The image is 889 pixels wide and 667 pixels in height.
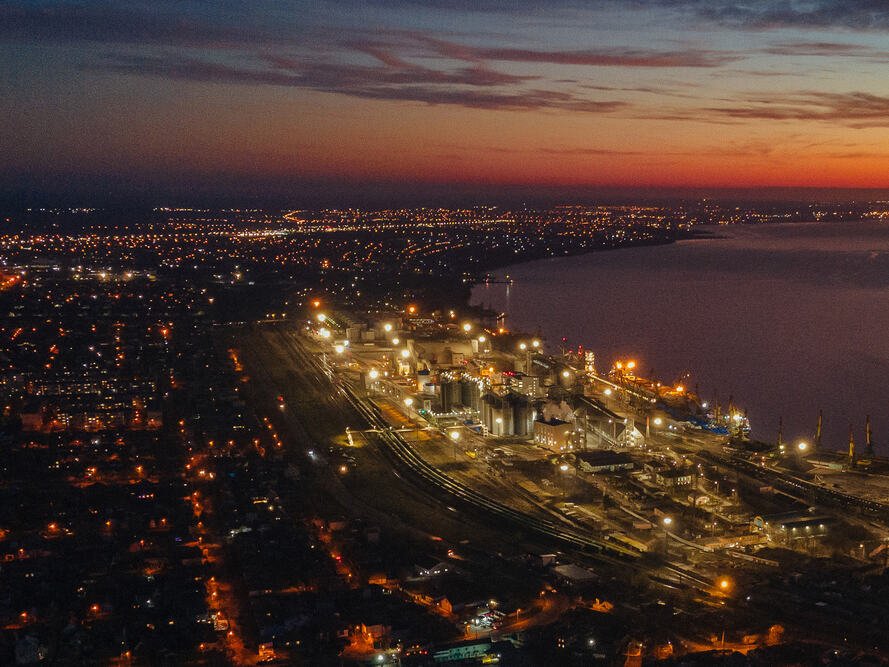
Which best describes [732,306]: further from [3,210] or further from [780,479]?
[3,210]

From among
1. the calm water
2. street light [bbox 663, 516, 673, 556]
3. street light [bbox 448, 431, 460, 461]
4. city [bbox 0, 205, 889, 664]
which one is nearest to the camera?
city [bbox 0, 205, 889, 664]

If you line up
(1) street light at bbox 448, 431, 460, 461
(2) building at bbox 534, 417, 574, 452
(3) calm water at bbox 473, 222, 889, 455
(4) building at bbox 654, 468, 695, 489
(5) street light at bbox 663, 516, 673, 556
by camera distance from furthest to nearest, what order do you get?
(3) calm water at bbox 473, 222, 889, 455
(1) street light at bbox 448, 431, 460, 461
(2) building at bbox 534, 417, 574, 452
(4) building at bbox 654, 468, 695, 489
(5) street light at bbox 663, 516, 673, 556

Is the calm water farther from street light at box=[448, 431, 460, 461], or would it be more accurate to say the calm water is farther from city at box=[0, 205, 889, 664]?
street light at box=[448, 431, 460, 461]

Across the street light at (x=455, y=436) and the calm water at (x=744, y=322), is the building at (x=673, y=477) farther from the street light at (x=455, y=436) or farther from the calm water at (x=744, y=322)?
the calm water at (x=744, y=322)

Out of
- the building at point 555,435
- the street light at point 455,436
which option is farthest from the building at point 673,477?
the street light at point 455,436

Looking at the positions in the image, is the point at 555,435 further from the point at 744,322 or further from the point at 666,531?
the point at 744,322

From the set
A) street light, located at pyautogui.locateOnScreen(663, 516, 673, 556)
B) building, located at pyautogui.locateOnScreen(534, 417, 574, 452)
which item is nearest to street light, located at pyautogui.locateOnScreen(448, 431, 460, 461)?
building, located at pyautogui.locateOnScreen(534, 417, 574, 452)

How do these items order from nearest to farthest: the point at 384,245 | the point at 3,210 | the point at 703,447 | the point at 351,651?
the point at 351,651
the point at 703,447
the point at 384,245
the point at 3,210

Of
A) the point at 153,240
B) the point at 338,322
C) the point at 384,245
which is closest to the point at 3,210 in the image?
the point at 153,240
